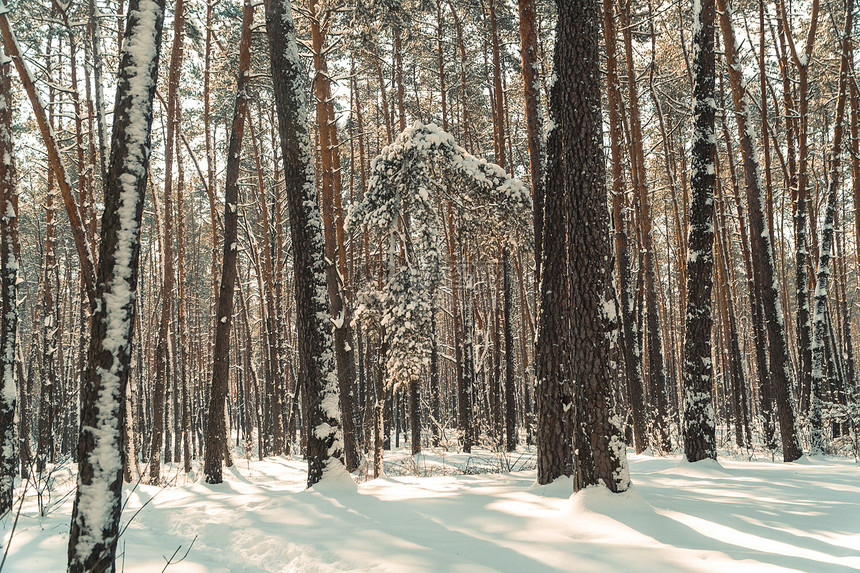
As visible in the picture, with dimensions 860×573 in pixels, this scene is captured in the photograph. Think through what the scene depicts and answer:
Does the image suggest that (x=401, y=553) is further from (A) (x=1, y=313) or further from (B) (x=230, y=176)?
(B) (x=230, y=176)

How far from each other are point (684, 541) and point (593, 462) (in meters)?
1.05

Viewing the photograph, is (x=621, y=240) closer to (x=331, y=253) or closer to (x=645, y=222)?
(x=645, y=222)

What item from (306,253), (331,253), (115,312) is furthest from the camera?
(331,253)

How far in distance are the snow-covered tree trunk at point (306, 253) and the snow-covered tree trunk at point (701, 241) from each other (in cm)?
499

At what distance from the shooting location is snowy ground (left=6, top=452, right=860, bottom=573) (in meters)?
3.51

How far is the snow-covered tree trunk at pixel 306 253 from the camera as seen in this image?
247 inches

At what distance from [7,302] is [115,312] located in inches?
163

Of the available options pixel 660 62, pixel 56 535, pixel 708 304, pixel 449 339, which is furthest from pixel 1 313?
pixel 449 339

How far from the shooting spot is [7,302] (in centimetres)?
660

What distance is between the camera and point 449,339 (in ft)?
103

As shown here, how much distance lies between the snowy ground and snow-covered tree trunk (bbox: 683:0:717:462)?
1.13 m

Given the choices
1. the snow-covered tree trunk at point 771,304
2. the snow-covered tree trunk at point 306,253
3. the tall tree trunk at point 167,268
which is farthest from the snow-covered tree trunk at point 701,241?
the tall tree trunk at point 167,268

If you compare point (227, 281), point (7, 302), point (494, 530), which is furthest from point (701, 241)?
point (7, 302)

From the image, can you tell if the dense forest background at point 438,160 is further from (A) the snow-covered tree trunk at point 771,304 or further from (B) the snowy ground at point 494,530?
(B) the snowy ground at point 494,530
